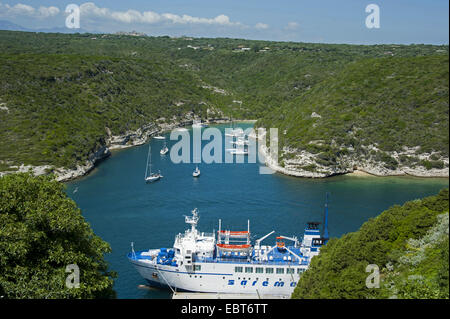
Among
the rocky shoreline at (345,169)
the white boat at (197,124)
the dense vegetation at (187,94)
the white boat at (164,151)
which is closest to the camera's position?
the rocky shoreline at (345,169)

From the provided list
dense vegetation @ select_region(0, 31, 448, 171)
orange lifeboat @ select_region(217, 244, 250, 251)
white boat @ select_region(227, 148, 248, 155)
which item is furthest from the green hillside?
orange lifeboat @ select_region(217, 244, 250, 251)

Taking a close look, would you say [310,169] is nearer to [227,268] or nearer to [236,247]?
[236,247]

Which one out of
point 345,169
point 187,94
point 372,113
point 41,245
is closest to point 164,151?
point 345,169

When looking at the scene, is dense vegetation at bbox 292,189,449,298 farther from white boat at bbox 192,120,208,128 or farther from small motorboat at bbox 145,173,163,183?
white boat at bbox 192,120,208,128

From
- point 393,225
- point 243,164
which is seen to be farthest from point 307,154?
point 393,225

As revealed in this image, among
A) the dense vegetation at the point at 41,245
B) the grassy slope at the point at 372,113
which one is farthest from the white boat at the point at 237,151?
the dense vegetation at the point at 41,245

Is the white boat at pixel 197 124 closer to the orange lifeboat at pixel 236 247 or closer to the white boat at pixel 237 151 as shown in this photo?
the white boat at pixel 237 151

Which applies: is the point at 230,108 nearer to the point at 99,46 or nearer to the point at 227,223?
the point at 99,46
